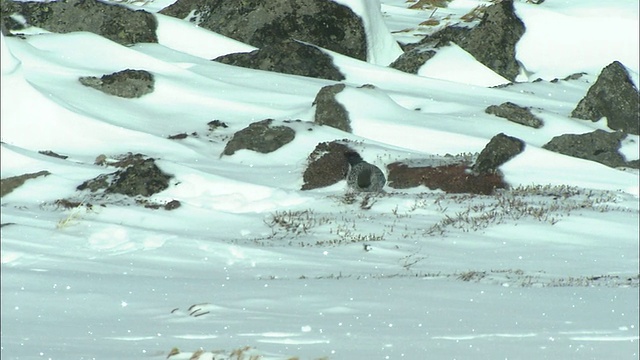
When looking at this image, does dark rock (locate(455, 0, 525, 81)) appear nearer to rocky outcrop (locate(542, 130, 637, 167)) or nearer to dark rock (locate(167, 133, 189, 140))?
rocky outcrop (locate(542, 130, 637, 167))

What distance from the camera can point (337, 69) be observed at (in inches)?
1104

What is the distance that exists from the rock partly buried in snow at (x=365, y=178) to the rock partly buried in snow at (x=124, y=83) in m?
9.20

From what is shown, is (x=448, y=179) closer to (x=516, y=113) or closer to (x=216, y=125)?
(x=516, y=113)

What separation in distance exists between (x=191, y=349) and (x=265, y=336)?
0.61 m

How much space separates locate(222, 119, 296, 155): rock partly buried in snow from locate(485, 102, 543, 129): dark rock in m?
5.43

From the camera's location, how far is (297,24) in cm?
2980

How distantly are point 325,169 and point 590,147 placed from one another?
591 centimetres

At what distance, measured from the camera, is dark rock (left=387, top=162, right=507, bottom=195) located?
17.1 meters

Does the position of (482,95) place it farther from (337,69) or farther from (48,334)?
(48,334)

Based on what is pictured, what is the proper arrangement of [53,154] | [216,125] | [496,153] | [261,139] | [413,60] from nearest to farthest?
[496,153] < [53,154] < [261,139] < [216,125] < [413,60]

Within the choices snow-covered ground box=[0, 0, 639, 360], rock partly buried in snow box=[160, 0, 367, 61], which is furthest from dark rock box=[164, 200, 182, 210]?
rock partly buried in snow box=[160, 0, 367, 61]

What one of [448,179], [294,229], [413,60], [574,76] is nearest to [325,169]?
[448,179]

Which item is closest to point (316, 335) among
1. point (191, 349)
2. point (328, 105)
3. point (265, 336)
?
point (265, 336)

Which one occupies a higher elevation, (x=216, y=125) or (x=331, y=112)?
(x=331, y=112)
